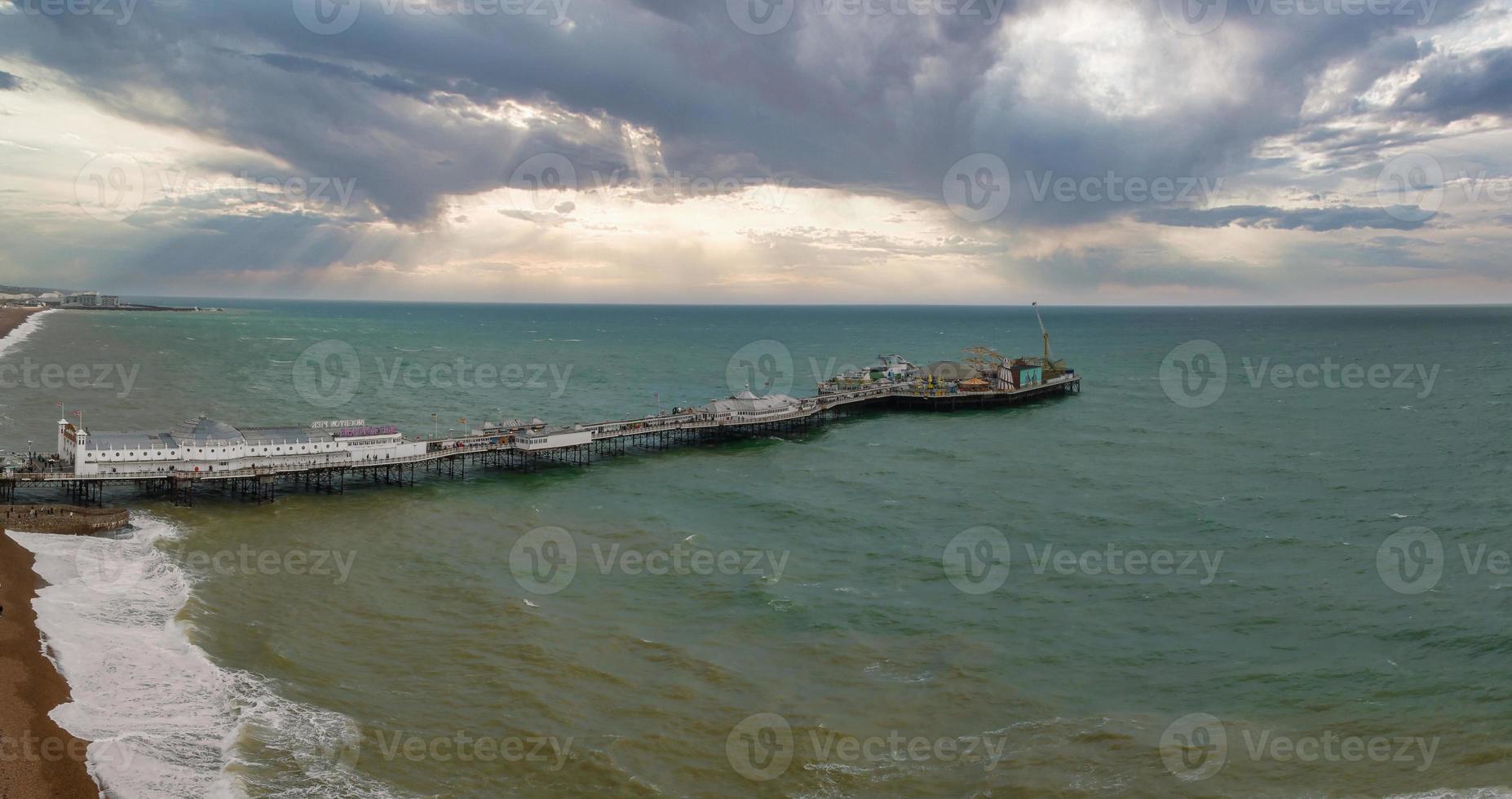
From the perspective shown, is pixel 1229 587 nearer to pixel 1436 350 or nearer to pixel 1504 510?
pixel 1504 510

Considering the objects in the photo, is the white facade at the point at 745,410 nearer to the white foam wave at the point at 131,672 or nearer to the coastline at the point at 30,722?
the white foam wave at the point at 131,672

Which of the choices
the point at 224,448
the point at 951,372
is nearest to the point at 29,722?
the point at 224,448

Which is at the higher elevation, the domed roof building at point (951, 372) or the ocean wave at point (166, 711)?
the domed roof building at point (951, 372)

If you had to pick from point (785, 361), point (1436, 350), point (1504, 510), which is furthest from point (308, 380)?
point (1436, 350)

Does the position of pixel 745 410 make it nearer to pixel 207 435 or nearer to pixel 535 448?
pixel 535 448

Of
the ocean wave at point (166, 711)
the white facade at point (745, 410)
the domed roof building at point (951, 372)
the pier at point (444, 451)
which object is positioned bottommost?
the ocean wave at point (166, 711)

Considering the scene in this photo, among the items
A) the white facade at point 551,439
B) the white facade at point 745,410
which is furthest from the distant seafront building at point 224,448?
the white facade at point 745,410
